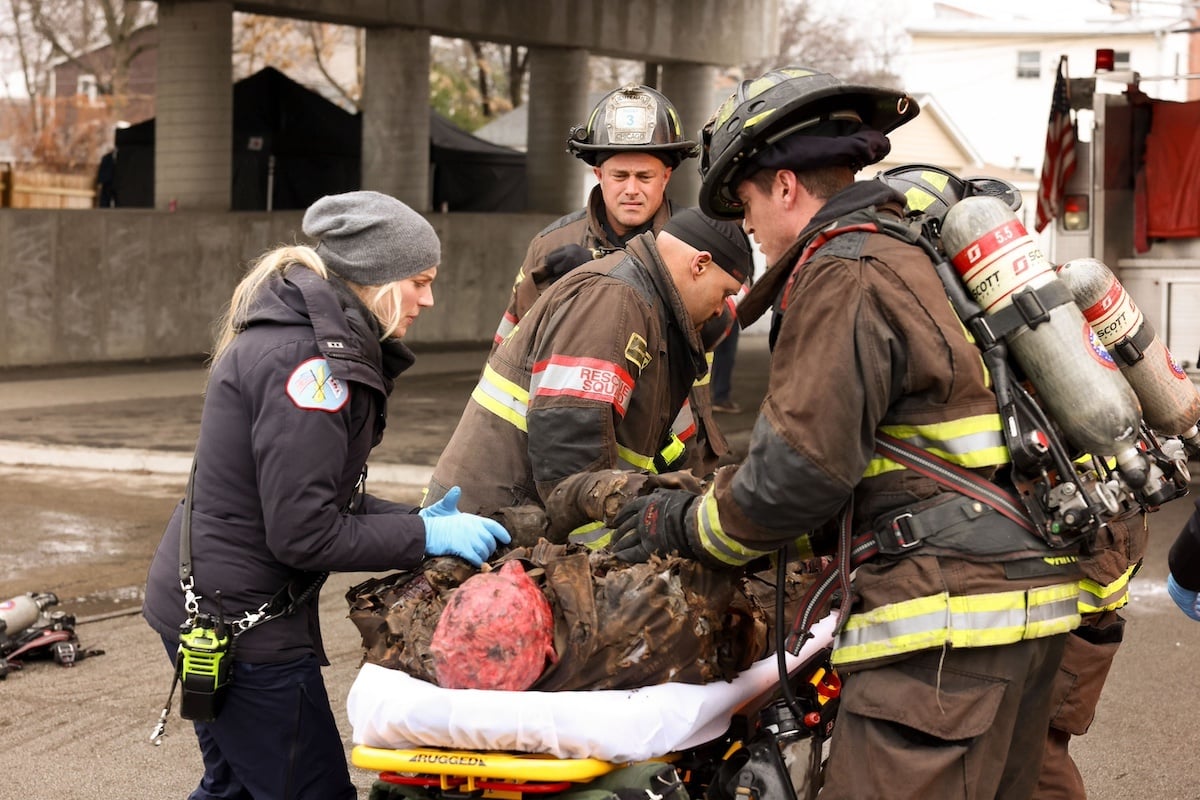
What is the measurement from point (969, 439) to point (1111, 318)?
0.67 meters

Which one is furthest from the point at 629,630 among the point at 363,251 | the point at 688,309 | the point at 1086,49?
the point at 1086,49

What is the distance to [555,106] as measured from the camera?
22.7 meters

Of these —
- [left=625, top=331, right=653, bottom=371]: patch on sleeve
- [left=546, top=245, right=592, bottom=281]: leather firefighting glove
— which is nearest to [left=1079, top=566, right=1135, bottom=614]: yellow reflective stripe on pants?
[left=625, top=331, right=653, bottom=371]: patch on sleeve

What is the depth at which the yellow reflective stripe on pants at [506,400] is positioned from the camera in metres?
4.20

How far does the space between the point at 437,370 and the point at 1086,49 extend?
41.1 m

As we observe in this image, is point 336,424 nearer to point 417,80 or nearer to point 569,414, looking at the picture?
point 569,414

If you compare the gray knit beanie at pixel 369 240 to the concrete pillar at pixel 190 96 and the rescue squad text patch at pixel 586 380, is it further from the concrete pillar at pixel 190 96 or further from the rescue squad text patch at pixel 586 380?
the concrete pillar at pixel 190 96

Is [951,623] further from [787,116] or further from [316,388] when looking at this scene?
[316,388]

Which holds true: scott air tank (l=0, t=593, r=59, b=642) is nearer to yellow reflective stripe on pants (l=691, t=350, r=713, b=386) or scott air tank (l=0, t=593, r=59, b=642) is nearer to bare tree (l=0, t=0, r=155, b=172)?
yellow reflective stripe on pants (l=691, t=350, r=713, b=386)

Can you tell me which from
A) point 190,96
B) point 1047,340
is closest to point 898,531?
point 1047,340

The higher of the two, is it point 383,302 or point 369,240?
point 369,240

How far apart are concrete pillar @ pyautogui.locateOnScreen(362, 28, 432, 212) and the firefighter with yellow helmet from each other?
17.6 meters

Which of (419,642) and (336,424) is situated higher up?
(336,424)

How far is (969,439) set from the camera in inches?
115
